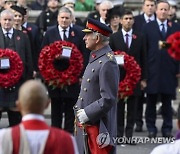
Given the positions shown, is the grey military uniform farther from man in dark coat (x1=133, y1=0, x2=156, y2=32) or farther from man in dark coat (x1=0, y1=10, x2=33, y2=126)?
man in dark coat (x1=133, y1=0, x2=156, y2=32)

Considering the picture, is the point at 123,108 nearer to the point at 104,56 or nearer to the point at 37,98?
the point at 104,56

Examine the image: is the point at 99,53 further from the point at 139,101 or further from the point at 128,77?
the point at 139,101

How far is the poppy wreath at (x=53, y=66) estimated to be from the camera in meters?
12.9

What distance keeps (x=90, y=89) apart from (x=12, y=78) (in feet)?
14.0

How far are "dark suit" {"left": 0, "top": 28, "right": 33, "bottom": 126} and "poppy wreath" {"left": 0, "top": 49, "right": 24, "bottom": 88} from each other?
0.47ft

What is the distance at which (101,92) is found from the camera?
842 centimetres

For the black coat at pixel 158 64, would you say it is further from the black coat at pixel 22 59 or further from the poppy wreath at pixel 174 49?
the poppy wreath at pixel 174 49

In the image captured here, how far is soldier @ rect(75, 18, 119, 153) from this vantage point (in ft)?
27.6

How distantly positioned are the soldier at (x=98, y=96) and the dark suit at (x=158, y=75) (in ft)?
16.5

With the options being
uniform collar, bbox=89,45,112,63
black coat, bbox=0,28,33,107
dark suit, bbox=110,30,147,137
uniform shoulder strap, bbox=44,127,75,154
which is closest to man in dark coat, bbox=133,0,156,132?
dark suit, bbox=110,30,147,137

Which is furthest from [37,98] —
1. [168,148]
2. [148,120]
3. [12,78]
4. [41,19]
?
[41,19]

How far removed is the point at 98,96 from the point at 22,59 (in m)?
4.57
